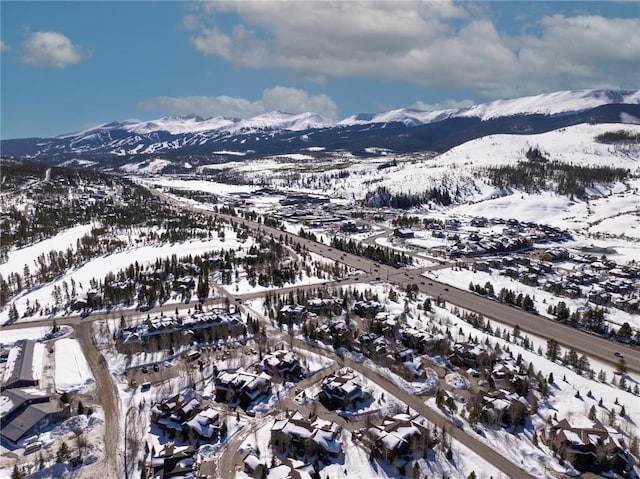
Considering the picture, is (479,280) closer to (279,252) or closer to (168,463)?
(279,252)

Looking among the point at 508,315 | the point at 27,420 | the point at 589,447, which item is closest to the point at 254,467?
the point at 27,420

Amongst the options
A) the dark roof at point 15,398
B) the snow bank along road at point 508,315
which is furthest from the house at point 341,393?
the snow bank along road at point 508,315

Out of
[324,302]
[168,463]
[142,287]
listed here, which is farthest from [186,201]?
[168,463]

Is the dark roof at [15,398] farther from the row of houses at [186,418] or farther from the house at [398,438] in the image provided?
the house at [398,438]

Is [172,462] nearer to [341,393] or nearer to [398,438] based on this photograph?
[341,393]

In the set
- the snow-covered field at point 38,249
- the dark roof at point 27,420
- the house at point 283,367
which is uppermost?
the snow-covered field at point 38,249

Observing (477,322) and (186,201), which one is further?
(186,201)
